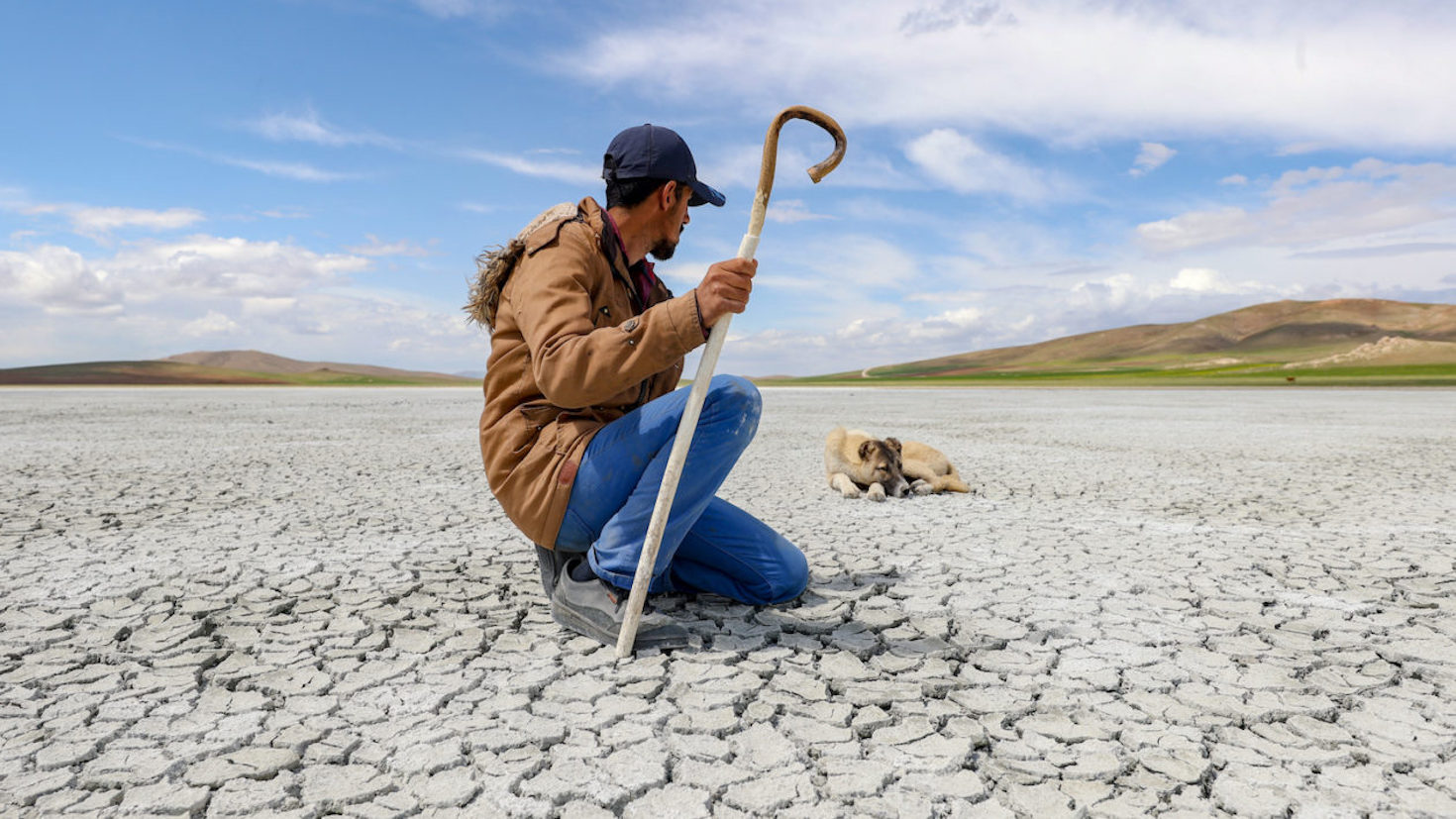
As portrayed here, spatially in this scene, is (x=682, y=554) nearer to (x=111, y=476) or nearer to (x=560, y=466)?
(x=560, y=466)

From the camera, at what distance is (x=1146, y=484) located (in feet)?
22.7

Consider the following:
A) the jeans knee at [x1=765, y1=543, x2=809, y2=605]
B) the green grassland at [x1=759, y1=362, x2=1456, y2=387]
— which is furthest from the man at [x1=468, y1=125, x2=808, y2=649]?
the green grassland at [x1=759, y1=362, x2=1456, y2=387]

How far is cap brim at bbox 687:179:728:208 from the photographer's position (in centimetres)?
285

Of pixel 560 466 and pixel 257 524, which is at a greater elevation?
pixel 560 466

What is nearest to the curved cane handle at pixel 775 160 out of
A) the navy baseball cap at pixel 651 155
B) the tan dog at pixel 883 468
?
the navy baseball cap at pixel 651 155

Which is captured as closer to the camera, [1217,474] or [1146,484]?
[1146,484]

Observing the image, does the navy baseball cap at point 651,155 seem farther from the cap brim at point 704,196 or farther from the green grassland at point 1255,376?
the green grassland at point 1255,376

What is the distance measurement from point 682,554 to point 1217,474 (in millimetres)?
6169

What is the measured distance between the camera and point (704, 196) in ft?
9.50

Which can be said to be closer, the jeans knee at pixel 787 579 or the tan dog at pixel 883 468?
the jeans knee at pixel 787 579

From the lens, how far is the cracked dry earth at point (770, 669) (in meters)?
2.03

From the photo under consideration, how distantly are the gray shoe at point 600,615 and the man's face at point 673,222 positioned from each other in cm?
115

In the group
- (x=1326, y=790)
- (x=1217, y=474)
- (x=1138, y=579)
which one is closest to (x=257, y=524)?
(x=1138, y=579)

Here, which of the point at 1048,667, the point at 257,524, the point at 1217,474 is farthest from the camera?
the point at 1217,474
